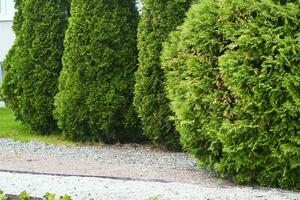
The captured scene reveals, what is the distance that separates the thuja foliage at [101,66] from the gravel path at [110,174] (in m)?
0.44

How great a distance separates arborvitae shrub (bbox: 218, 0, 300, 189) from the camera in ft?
20.2

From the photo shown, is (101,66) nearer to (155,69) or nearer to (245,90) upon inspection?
(155,69)

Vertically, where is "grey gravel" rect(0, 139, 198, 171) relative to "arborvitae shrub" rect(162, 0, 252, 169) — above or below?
below

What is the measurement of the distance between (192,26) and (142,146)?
3177mm

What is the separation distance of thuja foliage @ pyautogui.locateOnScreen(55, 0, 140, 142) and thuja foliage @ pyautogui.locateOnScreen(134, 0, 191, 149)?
56 centimetres

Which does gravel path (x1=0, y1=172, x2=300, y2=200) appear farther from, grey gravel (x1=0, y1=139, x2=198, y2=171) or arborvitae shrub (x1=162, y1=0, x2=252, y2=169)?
grey gravel (x1=0, y1=139, x2=198, y2=171)

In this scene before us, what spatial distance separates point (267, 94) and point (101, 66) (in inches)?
146

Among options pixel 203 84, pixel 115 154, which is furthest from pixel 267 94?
pixel 115 154

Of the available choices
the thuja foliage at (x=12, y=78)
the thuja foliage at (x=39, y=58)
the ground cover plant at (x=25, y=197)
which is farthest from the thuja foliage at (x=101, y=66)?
the ground cover plant at (x=25, y=197)

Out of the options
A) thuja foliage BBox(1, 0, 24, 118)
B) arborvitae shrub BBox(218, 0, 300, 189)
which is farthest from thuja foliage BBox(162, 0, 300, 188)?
thuja foliage BBox(1, 0, 24, 118)

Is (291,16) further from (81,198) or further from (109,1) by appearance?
(109,1)

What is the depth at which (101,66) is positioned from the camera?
9.48 meters

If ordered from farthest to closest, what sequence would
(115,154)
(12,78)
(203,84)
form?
(12,78) → (115,154) → (203,84)

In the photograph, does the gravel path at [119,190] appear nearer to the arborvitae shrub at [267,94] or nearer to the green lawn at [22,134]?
the arborvitae shrub at [267,94]
